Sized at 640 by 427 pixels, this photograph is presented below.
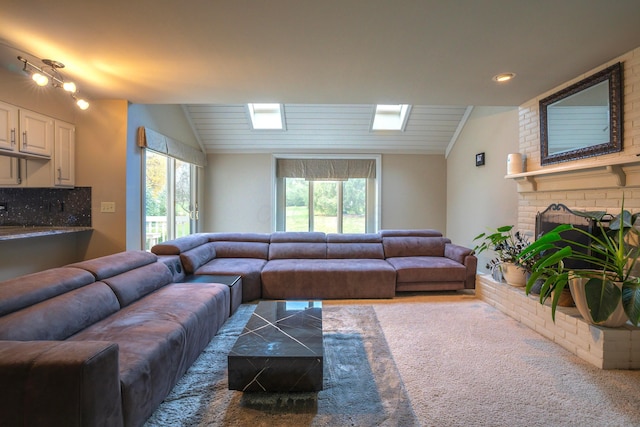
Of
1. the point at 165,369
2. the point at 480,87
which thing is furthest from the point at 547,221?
the point at 165,369

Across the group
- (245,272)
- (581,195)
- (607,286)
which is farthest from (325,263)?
(581,195)

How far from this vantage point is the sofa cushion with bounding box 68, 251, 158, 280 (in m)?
2.06

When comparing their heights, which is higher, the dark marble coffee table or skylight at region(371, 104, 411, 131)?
skylight at region(371, 104, 411, 131)

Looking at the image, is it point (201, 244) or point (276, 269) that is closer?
point (276, 269)

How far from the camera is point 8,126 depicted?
253 cm

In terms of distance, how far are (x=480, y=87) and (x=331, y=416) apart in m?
3.20

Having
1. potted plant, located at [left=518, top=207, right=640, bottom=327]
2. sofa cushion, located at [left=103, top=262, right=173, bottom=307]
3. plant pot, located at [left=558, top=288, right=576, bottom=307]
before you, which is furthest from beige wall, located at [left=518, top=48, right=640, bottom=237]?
sofa cushion, located at [left=103, top=262, right=173, bottom=307]

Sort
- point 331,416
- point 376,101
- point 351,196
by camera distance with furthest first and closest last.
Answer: point 351,196
point 376,101
point 331,416

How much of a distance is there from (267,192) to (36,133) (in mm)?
3470

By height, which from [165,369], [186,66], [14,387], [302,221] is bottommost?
[165,369]

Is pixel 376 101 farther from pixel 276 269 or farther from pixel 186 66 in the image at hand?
pixel 276 269

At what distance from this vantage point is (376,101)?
3408 millimetres

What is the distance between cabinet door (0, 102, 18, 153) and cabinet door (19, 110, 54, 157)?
0.17 feet

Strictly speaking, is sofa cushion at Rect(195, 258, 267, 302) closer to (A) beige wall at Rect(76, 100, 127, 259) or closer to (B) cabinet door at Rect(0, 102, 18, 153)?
(A) beige wall at Rect(76, 100, 127, 259)
